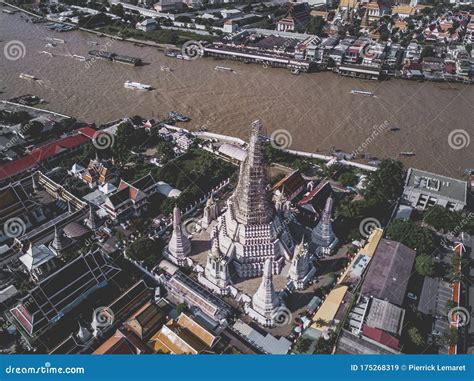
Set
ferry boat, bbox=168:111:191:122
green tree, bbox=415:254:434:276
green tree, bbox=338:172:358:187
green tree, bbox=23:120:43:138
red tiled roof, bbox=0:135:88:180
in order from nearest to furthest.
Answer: green tree, bbox=415:254:434:276 → red tiled roof, bbox=0:135:88:180 → green tree, bbox=338:172:358:187 → green tree, bbox=23:120:43:138 → ferry boat, bbox=168:111:191:122

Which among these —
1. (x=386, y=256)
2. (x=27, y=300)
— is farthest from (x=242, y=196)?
(x=27, y=300)

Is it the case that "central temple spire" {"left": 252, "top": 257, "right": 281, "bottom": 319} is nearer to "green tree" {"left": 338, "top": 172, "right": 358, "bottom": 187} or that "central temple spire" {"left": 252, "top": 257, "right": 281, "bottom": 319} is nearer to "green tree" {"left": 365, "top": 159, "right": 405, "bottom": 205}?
"green tree" {"left": 365, "top": 159, "right": 405, "bottom": 205}

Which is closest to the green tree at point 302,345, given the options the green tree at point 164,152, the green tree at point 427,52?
the green tree at point 164,152

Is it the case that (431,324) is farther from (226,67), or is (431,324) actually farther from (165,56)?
(165,56)

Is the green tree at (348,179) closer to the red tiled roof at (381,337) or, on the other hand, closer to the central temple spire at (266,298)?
the central temple spire at (266,298)

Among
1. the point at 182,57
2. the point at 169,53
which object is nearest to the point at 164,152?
the point at 182,57

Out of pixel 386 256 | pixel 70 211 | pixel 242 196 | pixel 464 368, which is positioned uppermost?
pixel 464 368

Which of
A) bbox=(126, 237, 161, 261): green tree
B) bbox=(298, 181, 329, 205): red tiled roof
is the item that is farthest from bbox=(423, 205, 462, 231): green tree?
bbox=(126, 237, 161, 261): green tree
